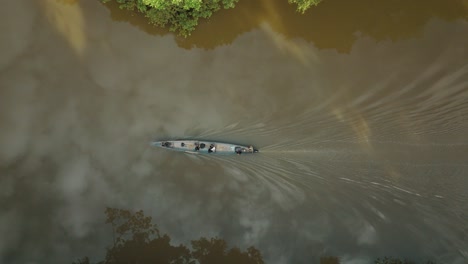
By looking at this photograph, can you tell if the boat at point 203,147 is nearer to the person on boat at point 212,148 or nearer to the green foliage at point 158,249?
the person on boat at point 212,148

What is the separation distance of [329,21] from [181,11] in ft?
18.2

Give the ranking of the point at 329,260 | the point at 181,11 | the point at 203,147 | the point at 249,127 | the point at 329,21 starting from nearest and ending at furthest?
the point at 181,11 < the point at 203,147 < the point at 329,260 < the point at 249,127 < the point at 329,21

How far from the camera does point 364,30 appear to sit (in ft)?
52.6

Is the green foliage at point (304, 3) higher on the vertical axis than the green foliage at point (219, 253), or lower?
higher

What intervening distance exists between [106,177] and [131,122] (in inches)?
85.9

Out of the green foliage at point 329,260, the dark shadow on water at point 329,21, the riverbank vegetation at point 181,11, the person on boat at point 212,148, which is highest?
the riverbank vegetation at point 181,11

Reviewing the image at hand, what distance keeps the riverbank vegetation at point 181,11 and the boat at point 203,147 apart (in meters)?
3.97

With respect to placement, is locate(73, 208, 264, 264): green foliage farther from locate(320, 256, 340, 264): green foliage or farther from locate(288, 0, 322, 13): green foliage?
locate(288, 0, 322, 13): green foliage

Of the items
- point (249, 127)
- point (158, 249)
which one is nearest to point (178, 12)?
point (249, 127)

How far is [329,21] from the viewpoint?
15961 millimetres

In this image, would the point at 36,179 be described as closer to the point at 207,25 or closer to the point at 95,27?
the point at 95,27

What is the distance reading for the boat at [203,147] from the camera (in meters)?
15.3

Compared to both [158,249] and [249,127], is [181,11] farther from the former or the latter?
[158,249]

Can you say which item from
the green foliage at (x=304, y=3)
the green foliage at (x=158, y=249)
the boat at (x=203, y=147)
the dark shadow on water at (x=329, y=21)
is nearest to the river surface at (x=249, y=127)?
the dark shadow on water at (x=329, y=21)
